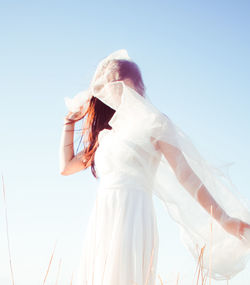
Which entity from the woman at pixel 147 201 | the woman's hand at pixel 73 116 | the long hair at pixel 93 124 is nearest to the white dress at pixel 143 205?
the woman at pixel 147 201

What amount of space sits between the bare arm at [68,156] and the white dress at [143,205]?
0.52 metres

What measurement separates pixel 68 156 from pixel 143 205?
885mm

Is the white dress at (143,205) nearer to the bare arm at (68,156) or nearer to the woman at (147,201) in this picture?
the woman at (147,201)

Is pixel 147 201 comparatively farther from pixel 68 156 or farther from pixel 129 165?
pixel 68 156

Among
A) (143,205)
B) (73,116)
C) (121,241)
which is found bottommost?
(121,241)

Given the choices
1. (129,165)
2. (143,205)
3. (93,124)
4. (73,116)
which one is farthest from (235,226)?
(73,116)

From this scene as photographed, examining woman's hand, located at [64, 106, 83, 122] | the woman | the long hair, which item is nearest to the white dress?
the woman

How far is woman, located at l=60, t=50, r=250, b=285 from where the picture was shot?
2121 mm

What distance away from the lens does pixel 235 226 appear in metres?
2.05

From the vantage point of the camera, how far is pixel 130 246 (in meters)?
2.23

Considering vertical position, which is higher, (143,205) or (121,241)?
(143,205)

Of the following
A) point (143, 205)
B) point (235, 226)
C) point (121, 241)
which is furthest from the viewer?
point (143, 205)

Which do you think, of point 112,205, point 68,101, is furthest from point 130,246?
point 68,101

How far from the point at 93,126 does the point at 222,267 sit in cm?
142
